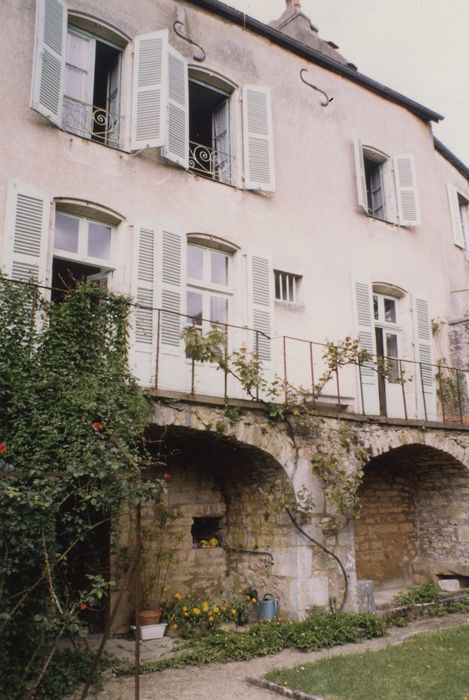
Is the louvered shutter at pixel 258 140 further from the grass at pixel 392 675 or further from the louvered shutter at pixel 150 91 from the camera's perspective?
the grass at pixel 392 675

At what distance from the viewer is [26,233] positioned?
6.93 m

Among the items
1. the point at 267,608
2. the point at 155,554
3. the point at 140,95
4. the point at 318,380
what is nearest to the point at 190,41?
the point at 140,95

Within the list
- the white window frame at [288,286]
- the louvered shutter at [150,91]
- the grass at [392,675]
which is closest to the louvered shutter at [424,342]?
the white window frame at [288,286]

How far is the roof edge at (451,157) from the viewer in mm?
12820

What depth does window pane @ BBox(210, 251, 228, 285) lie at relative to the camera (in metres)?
8.70

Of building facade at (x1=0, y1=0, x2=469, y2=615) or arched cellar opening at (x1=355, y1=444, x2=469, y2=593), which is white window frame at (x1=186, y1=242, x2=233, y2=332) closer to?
building facade at (x1=0, y1=0, x2=469, y2=615)

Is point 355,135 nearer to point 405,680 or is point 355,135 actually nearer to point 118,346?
point 118,346

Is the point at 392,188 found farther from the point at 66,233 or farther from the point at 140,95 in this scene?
the point at 66,233

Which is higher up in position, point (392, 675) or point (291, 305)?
point (291, 305)

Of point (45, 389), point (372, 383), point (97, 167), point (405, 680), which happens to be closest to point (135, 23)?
point (97, 167)

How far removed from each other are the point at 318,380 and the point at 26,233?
4377 millimetres

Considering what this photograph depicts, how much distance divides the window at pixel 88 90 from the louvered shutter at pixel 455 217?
7513mm

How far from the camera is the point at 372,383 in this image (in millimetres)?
9750

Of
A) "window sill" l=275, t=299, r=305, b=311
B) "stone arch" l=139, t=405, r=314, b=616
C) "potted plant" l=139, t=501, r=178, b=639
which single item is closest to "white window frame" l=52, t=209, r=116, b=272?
"stone arch" l=139, t=405, r=314, b=616
